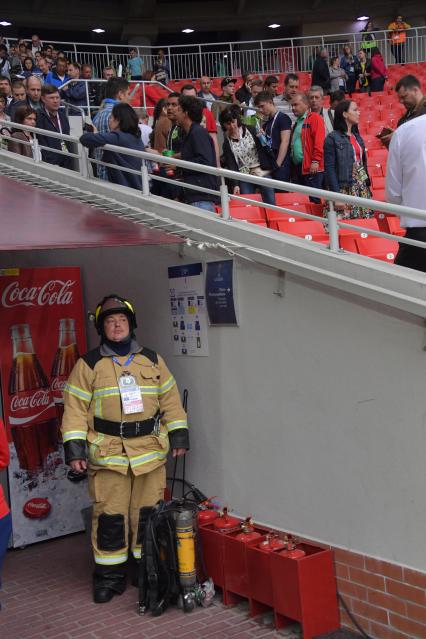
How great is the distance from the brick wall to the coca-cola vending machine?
296 centimetres

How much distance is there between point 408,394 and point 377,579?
1.13 metres

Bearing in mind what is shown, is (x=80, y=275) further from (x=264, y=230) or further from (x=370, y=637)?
(x=370, y=637)

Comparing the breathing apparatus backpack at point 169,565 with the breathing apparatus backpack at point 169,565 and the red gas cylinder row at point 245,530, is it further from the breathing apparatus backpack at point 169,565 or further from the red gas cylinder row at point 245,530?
the red gas cylinder row at point 245,530

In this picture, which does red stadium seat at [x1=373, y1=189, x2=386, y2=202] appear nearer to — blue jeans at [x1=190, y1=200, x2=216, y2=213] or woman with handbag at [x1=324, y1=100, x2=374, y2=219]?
woman with handbag at [x1=324, y1=100, x2=374, y2=219]

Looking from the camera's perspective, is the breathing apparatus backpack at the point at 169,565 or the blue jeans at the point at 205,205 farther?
the blue jeans at the point at 205,205

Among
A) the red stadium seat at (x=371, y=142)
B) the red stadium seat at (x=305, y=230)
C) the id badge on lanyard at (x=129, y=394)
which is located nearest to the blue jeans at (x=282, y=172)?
the red stadium seat at (x=305, y=230)

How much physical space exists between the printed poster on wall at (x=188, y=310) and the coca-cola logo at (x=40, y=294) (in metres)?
1.17

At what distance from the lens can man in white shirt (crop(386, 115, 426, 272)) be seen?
15.9ft

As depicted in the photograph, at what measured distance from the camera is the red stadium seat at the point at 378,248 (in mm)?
6504

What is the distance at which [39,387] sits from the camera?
7105 mm

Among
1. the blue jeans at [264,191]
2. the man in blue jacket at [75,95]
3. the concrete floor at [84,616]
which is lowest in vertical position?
the concrete floor at [84,616]

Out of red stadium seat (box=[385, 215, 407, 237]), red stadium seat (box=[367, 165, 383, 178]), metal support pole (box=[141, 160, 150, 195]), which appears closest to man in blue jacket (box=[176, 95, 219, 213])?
Result: metal support pole (box=[141, 160, 150, 195])

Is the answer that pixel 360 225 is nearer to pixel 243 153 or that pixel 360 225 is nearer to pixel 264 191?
pixel 264 191

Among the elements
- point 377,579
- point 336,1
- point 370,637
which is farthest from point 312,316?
point 336,1
